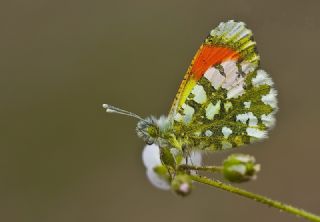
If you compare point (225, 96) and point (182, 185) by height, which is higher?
point (225, 96)

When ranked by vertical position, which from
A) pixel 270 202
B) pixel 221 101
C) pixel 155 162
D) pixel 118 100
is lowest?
pixel 270 202

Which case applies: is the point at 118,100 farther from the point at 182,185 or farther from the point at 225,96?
the point at 182,185

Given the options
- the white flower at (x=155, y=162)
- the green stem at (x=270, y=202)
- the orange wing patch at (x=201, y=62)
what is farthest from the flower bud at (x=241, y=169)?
the orange wing patch at (x=201, y=62)

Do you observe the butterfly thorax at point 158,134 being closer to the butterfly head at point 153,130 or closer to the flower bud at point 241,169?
the butterfly head at point 153,130

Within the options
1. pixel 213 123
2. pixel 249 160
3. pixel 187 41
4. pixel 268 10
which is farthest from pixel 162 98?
pixel 249 160

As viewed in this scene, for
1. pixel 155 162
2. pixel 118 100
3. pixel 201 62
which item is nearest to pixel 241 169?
pixel 155 162

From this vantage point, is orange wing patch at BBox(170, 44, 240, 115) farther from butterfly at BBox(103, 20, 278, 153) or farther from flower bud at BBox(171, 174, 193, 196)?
flower bud at BBox(171, 174, 193, 196)

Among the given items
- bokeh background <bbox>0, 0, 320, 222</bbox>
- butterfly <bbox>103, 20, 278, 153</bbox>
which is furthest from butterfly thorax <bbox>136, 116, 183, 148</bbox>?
bokeh background <bbox>0, 0, 320, 222</bbox>

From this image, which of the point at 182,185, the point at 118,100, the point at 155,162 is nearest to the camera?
the point at 182,185
